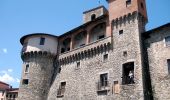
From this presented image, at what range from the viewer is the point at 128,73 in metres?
26.7

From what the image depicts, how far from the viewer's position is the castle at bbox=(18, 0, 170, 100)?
971 inches

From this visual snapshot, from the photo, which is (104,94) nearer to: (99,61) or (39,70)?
(99,61)

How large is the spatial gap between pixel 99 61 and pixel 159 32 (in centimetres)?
802

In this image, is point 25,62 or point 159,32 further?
point 25,62

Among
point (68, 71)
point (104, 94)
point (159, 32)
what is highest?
point (159, 32)

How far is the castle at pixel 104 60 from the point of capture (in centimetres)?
2466

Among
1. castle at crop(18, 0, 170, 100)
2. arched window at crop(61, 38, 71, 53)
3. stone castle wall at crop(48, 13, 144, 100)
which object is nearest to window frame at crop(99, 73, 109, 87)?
castle at crop(18, 0, 170, 100)

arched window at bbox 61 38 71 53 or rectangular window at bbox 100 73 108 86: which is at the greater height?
arched window at bbox 61 38 71 53

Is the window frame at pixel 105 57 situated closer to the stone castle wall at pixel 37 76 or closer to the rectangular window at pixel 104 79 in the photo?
the rectangular window at pixel 104 79

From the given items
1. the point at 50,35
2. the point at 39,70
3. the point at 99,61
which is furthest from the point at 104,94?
the point at 50,35

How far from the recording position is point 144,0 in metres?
30.7

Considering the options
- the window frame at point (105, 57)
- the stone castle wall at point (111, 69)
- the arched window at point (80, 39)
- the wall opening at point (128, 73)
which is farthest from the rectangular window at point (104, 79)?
the arched window at point (80, 39)

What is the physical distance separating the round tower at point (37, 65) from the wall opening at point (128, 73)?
1261 cm

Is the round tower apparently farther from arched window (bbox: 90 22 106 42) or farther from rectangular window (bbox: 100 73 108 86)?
rectangular window (bbox: 100 73 108 86)
